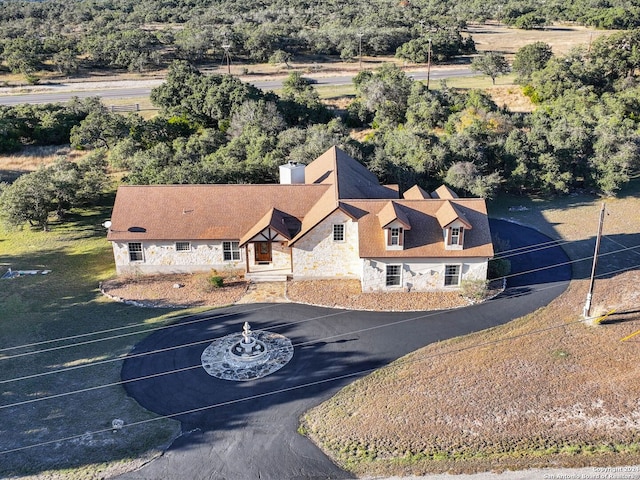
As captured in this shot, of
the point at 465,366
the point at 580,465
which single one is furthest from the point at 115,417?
the point at 580,465

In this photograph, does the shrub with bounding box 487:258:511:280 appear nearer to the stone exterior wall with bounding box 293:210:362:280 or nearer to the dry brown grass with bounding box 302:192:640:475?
the dry brown grass with bounding box 302:192:640:475

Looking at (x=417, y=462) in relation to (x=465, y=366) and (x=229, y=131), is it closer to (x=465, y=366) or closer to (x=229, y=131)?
(x=465, y=366)

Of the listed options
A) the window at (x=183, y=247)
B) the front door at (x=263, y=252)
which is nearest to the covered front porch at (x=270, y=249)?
the front door at (x=263, y=252)

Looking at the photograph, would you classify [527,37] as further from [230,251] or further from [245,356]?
[245,356]

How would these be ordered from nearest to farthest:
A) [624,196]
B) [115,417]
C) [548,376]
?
[115,417] → [548,376] → [624,196]

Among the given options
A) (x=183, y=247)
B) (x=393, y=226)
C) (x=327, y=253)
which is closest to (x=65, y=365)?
(x=183, y=247)

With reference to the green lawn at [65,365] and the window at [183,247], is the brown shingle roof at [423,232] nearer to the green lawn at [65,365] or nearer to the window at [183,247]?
the window at [183,247]
